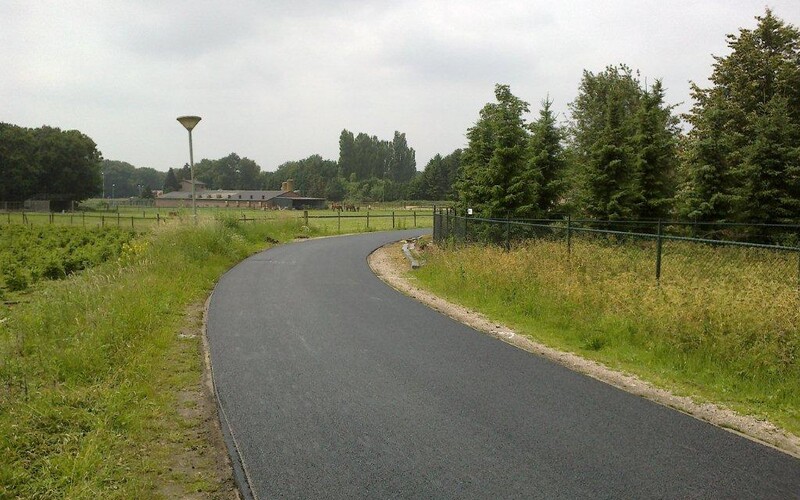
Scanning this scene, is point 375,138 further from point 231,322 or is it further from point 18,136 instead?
point 231,322

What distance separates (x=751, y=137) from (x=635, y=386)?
21798mm

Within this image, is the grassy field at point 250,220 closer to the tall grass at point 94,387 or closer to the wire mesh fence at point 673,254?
the tall grass at point 94,387

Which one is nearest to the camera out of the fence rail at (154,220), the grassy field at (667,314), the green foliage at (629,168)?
the grassy field at (667,314)

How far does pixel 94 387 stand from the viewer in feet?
20.9

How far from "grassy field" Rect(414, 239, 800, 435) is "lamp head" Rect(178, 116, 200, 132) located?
473 inches

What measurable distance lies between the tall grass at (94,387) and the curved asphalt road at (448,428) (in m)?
0.75

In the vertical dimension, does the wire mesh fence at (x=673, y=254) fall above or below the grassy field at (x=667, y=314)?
above

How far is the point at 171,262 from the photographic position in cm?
1558

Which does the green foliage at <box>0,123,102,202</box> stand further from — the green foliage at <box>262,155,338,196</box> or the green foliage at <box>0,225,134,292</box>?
the green foliage at <box>262,155,338,196</box>

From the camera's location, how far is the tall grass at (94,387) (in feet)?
14.8

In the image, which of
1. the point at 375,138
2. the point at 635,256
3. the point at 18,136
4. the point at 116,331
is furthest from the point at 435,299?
the point at 375,138

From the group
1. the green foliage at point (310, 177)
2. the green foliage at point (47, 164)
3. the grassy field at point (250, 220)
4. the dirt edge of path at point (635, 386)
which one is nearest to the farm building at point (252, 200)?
the green foliage at point (47, 164)

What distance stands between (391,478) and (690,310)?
19.5 ft

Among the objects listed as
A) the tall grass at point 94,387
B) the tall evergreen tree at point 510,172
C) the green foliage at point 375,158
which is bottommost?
the tall grass at point 94,387
